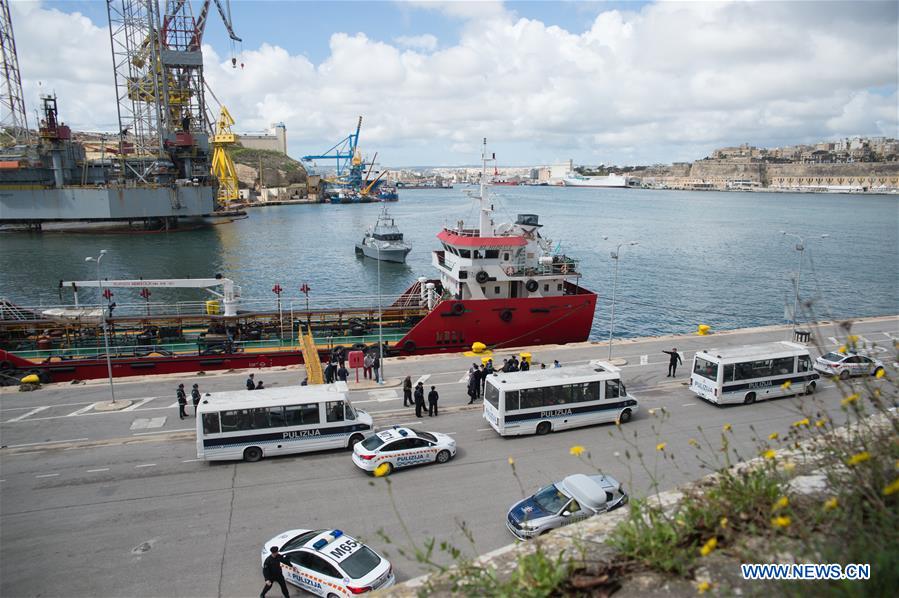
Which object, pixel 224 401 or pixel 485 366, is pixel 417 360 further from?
pixel 224 401

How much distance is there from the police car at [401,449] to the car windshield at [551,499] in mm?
3557

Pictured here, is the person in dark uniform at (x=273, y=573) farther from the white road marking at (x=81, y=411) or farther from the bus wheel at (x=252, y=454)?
the white road marking at (x=81, y=411)

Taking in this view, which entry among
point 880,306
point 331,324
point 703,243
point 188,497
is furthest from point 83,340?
point 703,243

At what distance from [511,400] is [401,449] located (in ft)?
11.5

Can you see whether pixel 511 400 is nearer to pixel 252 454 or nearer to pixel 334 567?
pixel 252 454

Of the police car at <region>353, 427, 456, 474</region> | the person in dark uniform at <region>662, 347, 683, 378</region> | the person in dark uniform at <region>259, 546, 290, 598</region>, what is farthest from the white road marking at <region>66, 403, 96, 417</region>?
the person in dark uniform at <region>662, 347, 683, 378</region>

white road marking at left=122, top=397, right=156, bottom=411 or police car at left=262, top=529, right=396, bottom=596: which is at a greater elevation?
police car at left=262, top=529, right=396, bottom=596

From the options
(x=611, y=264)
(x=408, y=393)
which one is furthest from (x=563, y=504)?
(x=611, y=264)

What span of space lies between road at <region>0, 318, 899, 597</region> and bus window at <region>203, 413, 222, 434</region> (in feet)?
3.22

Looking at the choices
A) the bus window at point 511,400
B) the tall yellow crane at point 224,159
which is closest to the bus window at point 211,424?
the bus window at point 511,400

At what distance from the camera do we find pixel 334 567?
8609 mm

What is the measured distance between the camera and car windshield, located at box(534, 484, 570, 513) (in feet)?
33.6

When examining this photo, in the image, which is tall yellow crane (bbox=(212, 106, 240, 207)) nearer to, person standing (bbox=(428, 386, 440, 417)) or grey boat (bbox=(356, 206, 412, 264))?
grey boat (bbox=(356, 206, 412, 264))

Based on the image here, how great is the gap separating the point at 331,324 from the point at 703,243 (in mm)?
68718
